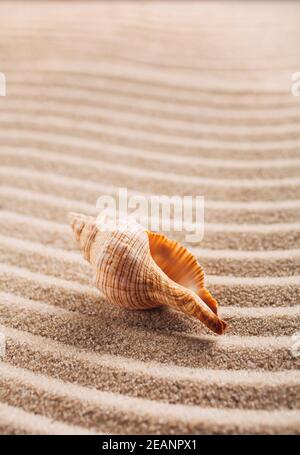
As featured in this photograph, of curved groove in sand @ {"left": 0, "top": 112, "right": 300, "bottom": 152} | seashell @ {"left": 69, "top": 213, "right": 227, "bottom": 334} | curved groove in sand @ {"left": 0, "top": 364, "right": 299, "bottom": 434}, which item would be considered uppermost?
curved groove in sand @ {"left": 0, "top": 112, "right": 300, "bottom": 152}

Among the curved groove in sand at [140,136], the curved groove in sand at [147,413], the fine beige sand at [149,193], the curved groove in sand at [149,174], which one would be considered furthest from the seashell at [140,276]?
the curved groove in sand at [140,136]

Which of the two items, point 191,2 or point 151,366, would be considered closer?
point 151,366

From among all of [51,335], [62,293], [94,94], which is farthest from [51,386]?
[94,94]

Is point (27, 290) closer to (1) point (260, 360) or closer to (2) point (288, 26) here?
(1) point (260, 360)

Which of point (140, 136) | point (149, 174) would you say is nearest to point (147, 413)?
point (149, 174)

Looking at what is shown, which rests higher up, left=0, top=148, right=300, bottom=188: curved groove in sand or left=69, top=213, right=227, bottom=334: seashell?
left=0, top=148, right=300, bottom=188: curved groove in sand

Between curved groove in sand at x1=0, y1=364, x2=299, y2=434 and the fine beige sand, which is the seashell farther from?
curved groove in sand at x1=0, y1=364, x2=299, y2=434

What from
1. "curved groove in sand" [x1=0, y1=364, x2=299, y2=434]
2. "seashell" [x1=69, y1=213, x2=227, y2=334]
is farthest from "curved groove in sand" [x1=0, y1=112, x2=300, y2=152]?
"curved groove in sand" [x1=0, y1=364, x2=299, y2=434]
